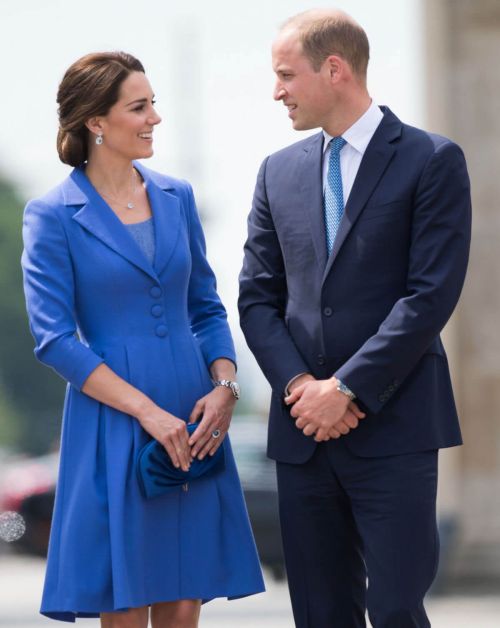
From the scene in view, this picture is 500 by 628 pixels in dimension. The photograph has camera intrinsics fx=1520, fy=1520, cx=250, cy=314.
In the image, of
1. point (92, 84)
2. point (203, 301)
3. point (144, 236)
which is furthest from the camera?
point (203, 301)

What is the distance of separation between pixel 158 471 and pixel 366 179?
91 cm

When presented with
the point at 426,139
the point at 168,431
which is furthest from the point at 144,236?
the point at 426,139

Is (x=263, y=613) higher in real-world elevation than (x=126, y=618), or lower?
lower

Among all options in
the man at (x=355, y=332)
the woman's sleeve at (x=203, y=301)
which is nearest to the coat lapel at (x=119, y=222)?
the woman's sleeve at (x=203, y=301)

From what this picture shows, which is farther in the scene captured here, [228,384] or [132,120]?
[228,384]

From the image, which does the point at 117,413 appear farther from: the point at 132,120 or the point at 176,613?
the point at 132,120

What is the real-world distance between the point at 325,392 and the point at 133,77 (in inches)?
37.4

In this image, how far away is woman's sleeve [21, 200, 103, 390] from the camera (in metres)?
3.83

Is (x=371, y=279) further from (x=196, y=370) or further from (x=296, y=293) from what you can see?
(x=196, y=370)

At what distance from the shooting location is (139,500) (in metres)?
Result: 3.89

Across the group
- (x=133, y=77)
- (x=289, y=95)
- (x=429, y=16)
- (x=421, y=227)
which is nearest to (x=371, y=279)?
(x=421, y=227)

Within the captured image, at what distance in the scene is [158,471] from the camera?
3859 mm

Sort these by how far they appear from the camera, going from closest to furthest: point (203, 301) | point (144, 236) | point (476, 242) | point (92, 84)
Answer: point (92, 84) → point (144, 236) → point (203, 301) → point (476, 242)

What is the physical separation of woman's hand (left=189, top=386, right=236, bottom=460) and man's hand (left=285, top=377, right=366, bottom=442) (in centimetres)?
22
